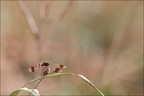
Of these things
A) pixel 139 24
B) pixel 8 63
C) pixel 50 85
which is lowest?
pixel 50 85

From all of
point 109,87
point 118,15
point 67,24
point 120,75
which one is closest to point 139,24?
point 118,15

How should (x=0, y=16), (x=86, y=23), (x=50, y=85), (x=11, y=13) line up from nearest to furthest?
(x=50, y=85) < (x=0, y=16) < (x=11, y=13) < (x=86, y=23)

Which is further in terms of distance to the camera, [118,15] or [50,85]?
[118,15]

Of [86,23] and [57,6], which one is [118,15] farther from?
[57,6]

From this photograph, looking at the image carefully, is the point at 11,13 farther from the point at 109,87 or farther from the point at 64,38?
the point at 109,87

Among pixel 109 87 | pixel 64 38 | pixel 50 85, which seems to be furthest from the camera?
pixel 64 38

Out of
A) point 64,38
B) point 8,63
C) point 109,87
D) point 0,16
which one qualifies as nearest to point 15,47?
point 8,63

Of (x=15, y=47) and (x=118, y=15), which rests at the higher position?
(x=118, y=15)
